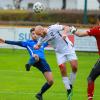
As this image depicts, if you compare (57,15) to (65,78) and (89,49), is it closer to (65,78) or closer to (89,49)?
(89,49)

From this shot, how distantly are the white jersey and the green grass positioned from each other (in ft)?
4.68

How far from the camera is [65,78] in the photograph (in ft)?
58.4

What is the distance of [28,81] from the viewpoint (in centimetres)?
2261

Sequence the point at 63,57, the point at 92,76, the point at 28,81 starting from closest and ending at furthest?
1. the point at 92,76
2. the point at 63,57
3. the point at 28,81

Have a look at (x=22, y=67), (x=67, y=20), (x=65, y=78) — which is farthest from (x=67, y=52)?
(x=67, y=20)

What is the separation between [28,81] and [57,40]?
17.0 feet

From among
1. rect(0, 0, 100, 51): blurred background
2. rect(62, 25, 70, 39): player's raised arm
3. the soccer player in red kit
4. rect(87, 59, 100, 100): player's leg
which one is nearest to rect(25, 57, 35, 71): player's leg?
rect(62, 25, 70, 39): player's raised arm

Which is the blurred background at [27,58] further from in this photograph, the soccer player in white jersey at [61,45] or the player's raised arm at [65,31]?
the player's raised arm at [65,31]

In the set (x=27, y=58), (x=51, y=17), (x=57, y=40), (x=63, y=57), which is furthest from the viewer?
(x=51, y=17)

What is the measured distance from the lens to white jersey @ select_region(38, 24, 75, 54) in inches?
687

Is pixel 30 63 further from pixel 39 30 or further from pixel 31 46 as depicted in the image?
pixel 39 30

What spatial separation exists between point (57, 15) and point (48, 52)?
678 inches

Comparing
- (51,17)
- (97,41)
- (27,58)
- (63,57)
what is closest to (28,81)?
(63,57)

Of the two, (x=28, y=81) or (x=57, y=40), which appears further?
(x=28, y=81)
